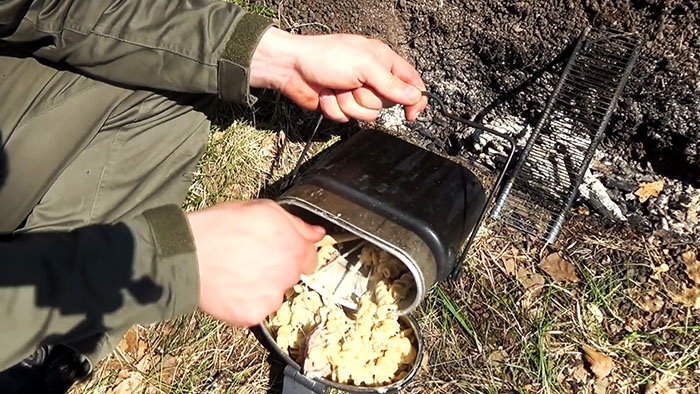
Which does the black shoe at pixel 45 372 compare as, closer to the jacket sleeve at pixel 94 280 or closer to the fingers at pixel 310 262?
the jacket sleeve at pixel 94 280

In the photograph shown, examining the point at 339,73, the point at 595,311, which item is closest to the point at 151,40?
the point at 339,73

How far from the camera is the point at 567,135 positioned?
1857 millimetres

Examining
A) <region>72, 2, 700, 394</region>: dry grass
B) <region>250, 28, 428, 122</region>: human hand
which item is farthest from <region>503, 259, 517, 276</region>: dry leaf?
<region>250, 28, 428, 122</region>: human hand

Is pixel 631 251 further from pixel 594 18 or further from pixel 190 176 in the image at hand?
pixel 190 176

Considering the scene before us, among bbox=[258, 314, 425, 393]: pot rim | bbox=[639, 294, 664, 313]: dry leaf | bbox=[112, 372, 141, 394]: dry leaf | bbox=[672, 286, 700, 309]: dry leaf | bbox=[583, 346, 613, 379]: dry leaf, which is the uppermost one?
bbox=[672, 286, 700, 309]: dry leaf

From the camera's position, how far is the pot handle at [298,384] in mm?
1729

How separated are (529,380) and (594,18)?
987 mm

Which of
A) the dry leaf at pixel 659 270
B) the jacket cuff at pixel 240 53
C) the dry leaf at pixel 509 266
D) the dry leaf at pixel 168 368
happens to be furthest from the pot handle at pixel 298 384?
the dry leaf at pixel 659 270

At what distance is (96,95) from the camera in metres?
1.68

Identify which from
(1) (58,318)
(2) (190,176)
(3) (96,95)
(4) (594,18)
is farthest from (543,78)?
(1) (58,318)

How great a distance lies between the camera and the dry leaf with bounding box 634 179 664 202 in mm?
1822

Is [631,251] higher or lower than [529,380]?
higher

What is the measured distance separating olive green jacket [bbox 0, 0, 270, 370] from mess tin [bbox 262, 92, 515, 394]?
326 mm

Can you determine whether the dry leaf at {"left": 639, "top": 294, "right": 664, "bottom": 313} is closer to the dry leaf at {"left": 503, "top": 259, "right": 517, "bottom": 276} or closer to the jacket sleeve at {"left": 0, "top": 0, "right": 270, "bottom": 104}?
the dry leaf at {"left": 503, "top": 259, "right": 517, "bottom": 276}
